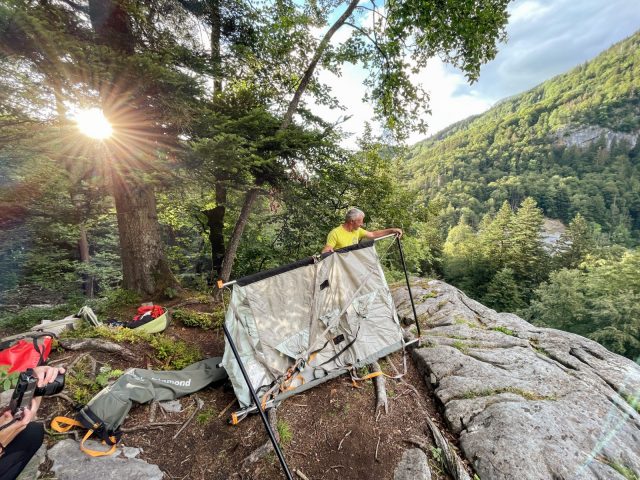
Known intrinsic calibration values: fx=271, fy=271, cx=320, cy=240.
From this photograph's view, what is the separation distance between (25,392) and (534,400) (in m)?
5.38

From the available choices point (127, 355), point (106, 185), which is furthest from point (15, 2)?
point (127, 355)

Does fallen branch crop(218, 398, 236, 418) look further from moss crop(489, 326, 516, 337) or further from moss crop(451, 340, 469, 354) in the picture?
moss crop(489, 326, 516, 337)

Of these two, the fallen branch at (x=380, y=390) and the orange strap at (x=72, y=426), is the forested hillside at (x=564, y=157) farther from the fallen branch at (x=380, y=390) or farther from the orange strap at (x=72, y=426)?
the orange strap at (x=72, y=426)

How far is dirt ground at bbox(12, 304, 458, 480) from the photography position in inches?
111

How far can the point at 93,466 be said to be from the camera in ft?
8.32

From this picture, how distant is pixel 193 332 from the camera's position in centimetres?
530

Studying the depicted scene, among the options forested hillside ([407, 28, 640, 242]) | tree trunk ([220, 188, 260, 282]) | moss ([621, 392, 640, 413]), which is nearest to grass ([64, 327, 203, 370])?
tree trunk ([220, 188, 260, 282])

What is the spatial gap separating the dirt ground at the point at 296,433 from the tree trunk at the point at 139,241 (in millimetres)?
2698

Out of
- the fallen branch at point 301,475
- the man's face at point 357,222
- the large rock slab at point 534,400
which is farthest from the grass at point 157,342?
the large rock slab at point 534,400

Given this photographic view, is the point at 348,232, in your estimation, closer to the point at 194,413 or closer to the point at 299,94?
the point at 194,413

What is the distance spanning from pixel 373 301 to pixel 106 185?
706 centimetres

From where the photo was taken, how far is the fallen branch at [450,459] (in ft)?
9.12

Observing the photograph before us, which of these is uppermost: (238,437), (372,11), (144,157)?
(372,11)

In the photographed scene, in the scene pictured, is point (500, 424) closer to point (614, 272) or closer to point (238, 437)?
point (238, 437)
